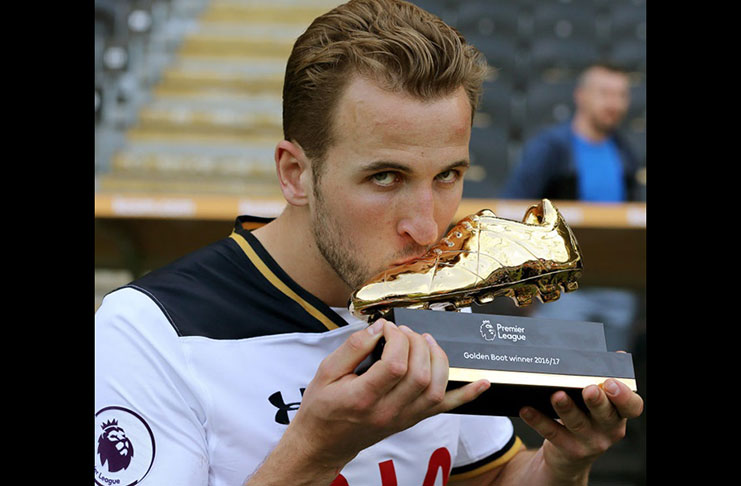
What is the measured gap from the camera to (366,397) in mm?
1233

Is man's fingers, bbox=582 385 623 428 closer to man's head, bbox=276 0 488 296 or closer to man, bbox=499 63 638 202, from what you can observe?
man's head, bbox=276 0 488 296

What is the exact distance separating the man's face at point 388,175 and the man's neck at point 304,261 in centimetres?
14

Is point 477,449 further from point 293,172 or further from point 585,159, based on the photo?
point 585,159

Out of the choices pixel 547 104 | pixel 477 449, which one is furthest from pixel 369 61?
pixel 547 104

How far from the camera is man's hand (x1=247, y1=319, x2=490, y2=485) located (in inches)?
47.9

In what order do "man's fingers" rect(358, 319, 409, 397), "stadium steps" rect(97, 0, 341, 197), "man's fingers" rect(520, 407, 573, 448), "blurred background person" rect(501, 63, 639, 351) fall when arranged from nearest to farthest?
"man's fingers" rect(358, 319, 409, 397) → "man's fingers" rect(520, 407, 573, 448) → "blurred background person" rect(501, 63, 639, 351) → "stadium steps" rect(97, 0, 341, 197)

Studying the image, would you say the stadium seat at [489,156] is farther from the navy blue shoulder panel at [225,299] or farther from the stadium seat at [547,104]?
the navy blue shoulder panel at [225,299]

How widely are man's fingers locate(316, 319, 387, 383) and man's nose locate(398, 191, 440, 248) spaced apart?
0.78ft

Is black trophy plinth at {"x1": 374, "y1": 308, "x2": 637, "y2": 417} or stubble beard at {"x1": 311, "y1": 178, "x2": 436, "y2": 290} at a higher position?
stubble beard at {"x1": 311, "y1": 178, "x2": 436, "y2": 290}

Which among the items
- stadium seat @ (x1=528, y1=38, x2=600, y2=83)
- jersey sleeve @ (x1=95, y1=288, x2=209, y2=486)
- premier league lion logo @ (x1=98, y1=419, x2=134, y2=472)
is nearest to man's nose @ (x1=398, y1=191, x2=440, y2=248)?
jersey sleeve @ (x1=95, y1=288, x2=209, y2=486)

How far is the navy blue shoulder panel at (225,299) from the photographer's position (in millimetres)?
1621

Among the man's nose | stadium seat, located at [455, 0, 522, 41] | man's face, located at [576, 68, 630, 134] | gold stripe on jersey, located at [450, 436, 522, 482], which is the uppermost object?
stadium seat, located at [455, 0, 522, 41]

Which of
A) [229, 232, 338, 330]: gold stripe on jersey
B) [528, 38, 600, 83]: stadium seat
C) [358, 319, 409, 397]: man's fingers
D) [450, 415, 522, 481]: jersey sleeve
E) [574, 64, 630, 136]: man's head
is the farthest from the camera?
[528, 38, 600, 83]: stadium seat

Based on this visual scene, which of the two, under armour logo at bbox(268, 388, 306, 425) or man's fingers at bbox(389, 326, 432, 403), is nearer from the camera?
man's fingers at bbox(389, 326, 432, 403)
